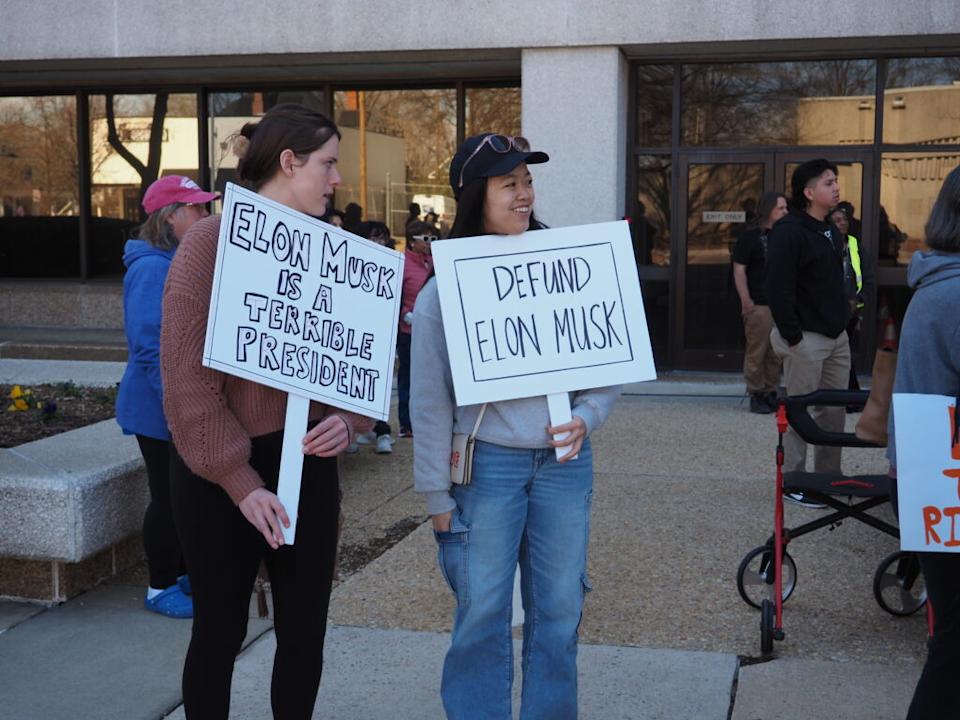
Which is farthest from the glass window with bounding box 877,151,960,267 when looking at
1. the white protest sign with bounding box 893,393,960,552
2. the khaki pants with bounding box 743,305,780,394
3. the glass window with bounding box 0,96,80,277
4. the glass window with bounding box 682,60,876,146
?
the glass window with bounding box 0,96,80,277

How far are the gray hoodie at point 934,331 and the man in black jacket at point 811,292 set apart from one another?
3425 millimetres

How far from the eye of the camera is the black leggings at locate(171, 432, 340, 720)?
9.73 ft

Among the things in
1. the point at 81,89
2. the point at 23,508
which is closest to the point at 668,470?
the point at 23,508

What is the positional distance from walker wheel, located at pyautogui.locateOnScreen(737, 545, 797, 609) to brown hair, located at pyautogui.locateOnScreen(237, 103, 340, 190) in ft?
8.95

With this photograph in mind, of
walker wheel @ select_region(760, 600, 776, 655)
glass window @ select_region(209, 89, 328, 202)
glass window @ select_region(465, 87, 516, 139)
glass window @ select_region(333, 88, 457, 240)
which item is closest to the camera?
walker wheel @ select_region(760, 600, 776, 655)

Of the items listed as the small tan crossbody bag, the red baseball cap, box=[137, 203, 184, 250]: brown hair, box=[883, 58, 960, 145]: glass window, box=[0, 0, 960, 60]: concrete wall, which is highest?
box=[0, 0, 960, 60]: concrete wall

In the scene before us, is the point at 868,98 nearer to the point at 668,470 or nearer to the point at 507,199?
the point at 668,470

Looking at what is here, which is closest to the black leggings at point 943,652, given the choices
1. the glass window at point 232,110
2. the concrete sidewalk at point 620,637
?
the concrete sidewalk at point 620,637

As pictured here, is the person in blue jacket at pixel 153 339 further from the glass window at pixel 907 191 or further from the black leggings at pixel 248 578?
the glass window at pixel 907 191

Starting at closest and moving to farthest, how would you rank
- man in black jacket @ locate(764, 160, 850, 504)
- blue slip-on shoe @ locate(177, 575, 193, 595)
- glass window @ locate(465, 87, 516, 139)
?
blue slip-on shoe @ locate(177, 575, 193, 595) → man in black jacket @ locate(764, 160, 850, 504) → glass window @ locate(465, 87, 516, 139)

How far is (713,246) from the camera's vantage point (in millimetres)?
12547

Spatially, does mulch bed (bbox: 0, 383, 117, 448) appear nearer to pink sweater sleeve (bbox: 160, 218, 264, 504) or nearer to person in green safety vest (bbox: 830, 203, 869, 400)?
pink sweater sleeve (bbox: 160, 218, 264, 504)

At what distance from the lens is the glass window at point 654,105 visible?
1259 centimetres

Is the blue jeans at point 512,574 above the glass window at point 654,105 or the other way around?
the other way around
